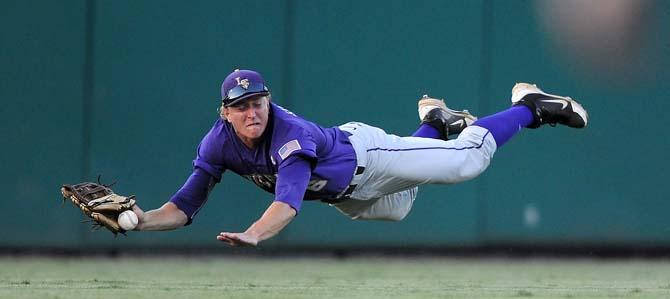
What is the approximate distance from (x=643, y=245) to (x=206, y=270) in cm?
340

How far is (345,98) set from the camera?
30.8 ft

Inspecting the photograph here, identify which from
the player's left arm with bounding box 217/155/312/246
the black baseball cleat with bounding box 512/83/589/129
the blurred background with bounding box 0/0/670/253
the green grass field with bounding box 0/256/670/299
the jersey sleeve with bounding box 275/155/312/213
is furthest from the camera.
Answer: the blurred background with bounding box 0/0/670/253

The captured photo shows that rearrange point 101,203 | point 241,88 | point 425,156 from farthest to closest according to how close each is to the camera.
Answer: point 425,156 < point 101,203 < point 241,88

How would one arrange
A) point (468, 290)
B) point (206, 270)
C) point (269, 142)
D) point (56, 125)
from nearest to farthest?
point (269, 142), point (468, 290), point (206, 270), point (56, 125)

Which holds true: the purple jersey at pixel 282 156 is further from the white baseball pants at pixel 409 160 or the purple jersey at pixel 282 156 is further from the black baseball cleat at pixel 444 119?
the black baseball cleat at pixel 444 119

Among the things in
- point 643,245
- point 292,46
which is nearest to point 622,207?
point 643,245

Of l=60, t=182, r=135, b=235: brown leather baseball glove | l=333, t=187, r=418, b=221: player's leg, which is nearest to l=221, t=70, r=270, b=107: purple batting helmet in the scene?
l=60, t=182, r=135, b=235: brown leather baseball glove

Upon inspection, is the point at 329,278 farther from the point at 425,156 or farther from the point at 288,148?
the point at 288,148

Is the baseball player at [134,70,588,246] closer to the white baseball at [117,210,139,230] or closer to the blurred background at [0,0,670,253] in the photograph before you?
the white baseball at [117,210,139,230]

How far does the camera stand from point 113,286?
258 inches

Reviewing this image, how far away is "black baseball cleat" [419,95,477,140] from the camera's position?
6.57 meters

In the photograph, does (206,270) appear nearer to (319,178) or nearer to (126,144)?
(126,144)

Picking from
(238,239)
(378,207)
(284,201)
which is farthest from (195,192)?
(238,239)

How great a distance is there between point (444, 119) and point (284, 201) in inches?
65.7
